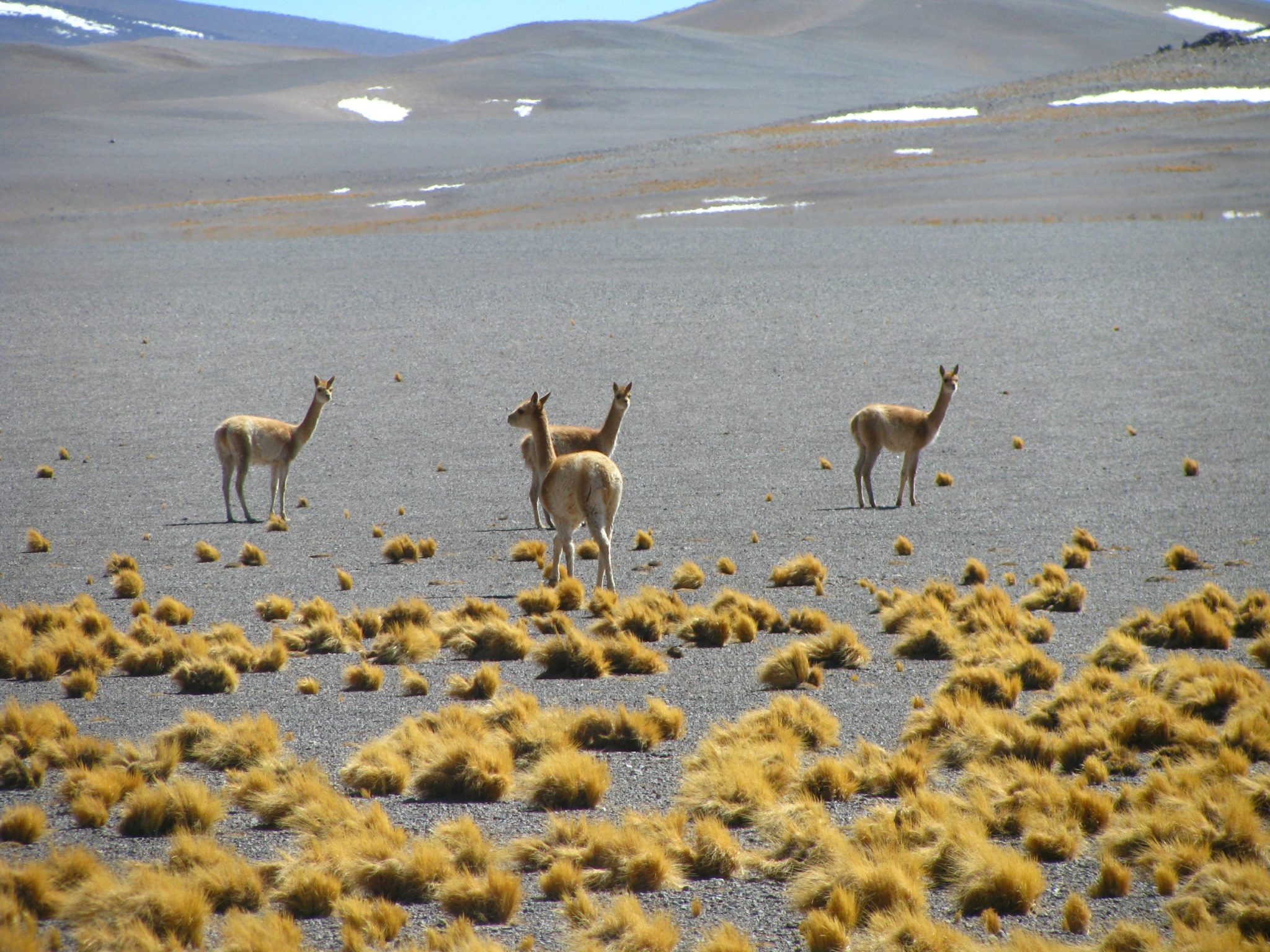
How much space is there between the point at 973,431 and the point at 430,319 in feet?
48.0

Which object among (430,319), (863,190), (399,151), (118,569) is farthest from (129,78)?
(118,569)

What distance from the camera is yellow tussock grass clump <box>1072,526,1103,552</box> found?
38.5ft

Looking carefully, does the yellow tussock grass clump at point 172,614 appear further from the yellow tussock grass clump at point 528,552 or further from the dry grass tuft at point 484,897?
the dry grass tuft at point 484,897

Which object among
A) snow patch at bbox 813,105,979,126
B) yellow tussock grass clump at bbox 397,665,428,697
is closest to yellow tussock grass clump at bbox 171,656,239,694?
yellow tussock grass clump at bbox 397,665,428,697

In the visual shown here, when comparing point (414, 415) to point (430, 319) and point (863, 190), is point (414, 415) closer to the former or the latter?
point (430, 319)

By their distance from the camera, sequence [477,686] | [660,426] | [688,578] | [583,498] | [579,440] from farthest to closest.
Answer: [660,426]
[579,440]
[688,578]
[583,498]
[477,686]

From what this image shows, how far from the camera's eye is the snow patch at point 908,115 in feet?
254

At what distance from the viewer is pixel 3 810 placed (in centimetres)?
618

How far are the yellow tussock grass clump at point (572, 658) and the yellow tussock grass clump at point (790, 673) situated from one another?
42.1 inches

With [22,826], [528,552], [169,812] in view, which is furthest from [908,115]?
[22,826]

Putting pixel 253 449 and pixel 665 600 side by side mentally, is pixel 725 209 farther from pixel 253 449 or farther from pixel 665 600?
pixel 665 600

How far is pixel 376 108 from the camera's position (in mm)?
113500

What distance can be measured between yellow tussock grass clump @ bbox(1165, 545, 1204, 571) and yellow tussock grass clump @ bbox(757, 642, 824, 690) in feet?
14.2

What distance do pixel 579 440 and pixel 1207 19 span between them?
16772 cm
